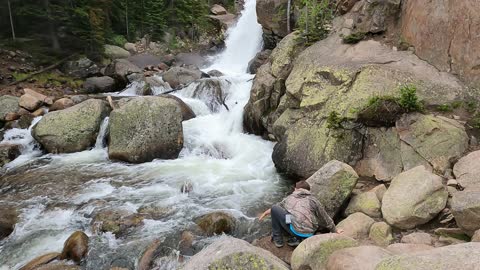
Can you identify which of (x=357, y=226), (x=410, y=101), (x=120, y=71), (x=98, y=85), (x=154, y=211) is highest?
(x=410, y=101)

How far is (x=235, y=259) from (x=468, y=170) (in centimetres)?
599

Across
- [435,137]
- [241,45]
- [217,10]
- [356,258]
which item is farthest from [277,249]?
[217,10]

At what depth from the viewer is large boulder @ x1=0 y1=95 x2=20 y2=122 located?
16.8m

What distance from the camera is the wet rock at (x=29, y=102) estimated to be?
17.4m

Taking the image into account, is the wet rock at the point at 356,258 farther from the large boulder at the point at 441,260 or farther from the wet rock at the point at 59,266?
the wet rock at the point at 59,266

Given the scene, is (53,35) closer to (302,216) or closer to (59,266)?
(59,266)

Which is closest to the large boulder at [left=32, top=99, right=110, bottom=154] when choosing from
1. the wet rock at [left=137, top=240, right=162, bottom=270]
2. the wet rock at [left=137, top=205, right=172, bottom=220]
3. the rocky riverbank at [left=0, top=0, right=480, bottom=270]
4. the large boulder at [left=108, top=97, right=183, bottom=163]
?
the rocky riverbank at [left=0, top=0, right=480, bottom=270]

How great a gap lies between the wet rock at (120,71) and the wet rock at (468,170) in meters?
18.9

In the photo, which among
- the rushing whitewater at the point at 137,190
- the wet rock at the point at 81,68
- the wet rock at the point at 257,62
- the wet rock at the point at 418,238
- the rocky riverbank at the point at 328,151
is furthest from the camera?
the wet rock at the point at 257,62

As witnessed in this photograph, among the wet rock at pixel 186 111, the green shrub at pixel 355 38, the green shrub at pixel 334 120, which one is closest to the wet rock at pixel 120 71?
the wet rock at pixel 186 111

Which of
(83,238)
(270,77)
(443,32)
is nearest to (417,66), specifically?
(443,32)

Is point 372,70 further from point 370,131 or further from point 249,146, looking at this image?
point 249,146

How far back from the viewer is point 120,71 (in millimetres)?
23234

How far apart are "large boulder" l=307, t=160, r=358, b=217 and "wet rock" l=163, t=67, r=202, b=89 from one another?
1478cm
